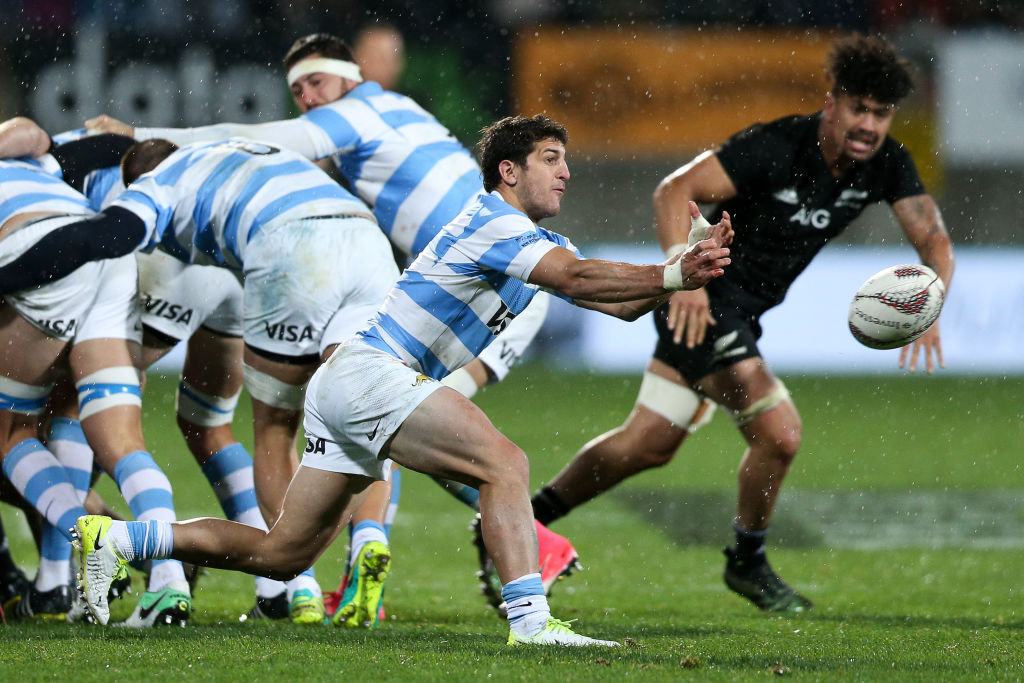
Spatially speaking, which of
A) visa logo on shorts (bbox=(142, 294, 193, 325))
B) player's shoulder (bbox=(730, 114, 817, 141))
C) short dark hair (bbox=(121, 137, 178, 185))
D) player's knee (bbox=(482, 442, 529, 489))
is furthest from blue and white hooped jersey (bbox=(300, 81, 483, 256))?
player's knee (bbox=(482, 442, 529, 489))

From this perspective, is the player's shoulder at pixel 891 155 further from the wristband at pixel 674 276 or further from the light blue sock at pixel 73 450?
the light blue sock at pixel 73 450

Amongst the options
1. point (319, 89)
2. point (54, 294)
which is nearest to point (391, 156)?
point (319, 89)

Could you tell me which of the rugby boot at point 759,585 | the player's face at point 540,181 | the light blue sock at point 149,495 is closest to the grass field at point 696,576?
the rugby boot at point 759,585

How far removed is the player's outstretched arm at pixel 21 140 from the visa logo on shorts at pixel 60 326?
2.44 ft

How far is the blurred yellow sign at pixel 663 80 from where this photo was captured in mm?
16109

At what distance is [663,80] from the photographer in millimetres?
16359

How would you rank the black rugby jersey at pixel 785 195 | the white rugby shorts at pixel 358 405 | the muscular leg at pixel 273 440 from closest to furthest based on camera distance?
the white rugby shorts at pixel 358 405
the muscular leg at pixel 273 440
the black rugby jersey at pixel 785 195

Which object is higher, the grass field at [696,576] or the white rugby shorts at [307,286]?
the white rugby shorts at [307,286]

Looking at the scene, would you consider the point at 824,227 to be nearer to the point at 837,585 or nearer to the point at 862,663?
the point at 837,585

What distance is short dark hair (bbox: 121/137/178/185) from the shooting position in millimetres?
5184

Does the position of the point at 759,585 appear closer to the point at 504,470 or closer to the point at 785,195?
the point at 785,195

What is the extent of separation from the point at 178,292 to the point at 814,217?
2.64 metres

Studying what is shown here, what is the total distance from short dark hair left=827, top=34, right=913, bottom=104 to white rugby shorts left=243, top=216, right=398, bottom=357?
211cm

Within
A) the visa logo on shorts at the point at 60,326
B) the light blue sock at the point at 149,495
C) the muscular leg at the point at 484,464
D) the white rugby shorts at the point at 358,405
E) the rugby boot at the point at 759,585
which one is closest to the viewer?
the muscular leg at the point at 484,464
